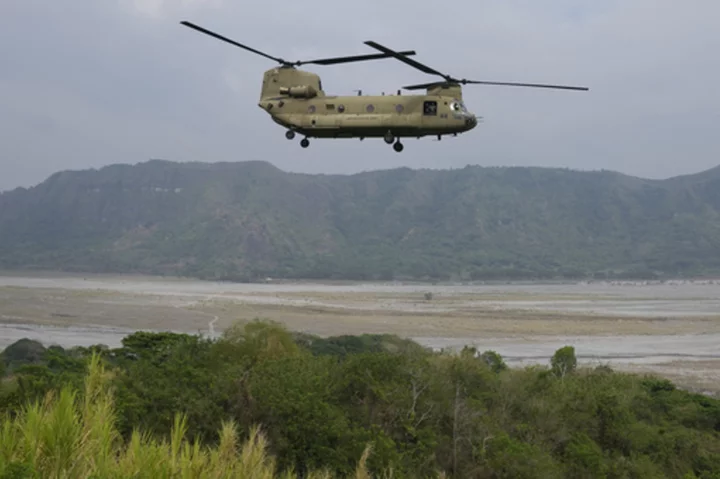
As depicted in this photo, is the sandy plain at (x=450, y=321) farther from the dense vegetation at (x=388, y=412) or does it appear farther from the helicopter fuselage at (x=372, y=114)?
the helicopter fuselage at (x=372, y=114)

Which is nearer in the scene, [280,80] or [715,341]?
[280,80]

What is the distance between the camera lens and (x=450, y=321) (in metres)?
90.8

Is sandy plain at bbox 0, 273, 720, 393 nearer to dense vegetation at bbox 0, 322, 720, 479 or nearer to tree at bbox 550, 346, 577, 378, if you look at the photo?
tree at bbox 550, 346, 577, 378

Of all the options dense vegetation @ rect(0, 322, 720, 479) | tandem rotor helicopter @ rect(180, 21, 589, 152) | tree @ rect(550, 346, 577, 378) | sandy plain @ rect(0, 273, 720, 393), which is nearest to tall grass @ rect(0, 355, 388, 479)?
dense vegetation @ rect(0, 322, 720, 479)

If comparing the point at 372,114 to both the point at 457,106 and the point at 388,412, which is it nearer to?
the point at 457,106

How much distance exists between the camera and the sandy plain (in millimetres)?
66188

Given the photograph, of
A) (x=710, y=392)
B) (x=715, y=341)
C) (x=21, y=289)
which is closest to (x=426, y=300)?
(x=715, y=341)

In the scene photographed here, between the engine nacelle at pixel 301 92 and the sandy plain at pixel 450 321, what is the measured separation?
3102 centimetres

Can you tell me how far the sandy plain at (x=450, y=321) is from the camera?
66.2m

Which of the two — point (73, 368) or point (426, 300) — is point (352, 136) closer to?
point (73, 368)

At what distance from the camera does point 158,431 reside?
21.5 meters

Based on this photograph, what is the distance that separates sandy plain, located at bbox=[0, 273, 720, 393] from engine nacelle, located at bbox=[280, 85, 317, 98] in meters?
31.0

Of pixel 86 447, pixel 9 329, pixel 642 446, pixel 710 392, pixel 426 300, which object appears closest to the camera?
pixel 86 447

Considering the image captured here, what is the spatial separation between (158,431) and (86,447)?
15.9m
